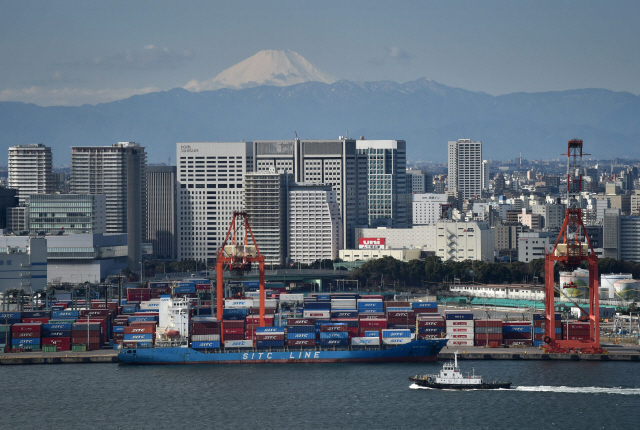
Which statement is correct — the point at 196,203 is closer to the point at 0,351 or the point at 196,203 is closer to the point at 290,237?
the point at 290,237

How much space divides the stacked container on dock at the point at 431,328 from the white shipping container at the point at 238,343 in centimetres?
786

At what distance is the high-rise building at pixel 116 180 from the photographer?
10912 centimetres

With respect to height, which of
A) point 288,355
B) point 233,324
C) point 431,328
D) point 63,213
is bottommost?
point 288,355

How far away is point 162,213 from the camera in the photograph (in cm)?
11394

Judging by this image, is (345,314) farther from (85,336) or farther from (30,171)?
(30,171)

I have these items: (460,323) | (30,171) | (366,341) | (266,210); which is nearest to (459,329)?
(460,323)

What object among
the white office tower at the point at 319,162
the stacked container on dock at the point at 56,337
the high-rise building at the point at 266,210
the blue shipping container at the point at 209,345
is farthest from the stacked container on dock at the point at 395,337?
the white office tower at the point at 319,162

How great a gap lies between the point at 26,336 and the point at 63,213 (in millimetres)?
46762

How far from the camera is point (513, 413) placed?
40969 mm

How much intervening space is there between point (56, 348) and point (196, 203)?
6005cm

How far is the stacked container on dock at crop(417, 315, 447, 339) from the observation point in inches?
2114

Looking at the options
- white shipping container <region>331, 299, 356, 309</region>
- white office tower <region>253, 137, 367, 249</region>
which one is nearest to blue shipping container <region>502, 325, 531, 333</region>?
white shipping container <region>331, 299, 356, 309</region>

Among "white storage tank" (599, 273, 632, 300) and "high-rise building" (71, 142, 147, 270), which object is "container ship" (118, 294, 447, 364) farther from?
"high-rise building" (71, 142, 147, 270)

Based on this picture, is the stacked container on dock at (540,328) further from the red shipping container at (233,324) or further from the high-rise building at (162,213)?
the high-rise building at (162,213)
